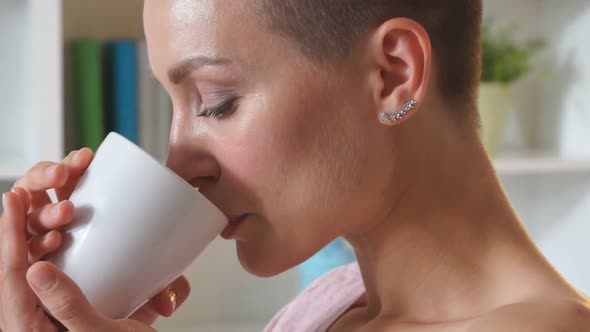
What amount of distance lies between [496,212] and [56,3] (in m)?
1.05

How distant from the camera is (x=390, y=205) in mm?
944

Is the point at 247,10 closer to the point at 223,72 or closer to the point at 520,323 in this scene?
the point at 223,72

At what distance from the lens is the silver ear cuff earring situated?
88 cm

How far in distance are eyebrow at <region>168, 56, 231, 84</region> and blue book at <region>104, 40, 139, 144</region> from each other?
3.43 feet

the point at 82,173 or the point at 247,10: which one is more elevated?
the point at 247,10

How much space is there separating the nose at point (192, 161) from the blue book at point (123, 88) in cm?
103

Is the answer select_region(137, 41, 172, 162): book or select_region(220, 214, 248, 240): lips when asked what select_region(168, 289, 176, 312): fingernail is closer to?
select_region(220, 214, 248, 240): lips

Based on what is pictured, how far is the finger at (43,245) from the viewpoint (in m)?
0.83

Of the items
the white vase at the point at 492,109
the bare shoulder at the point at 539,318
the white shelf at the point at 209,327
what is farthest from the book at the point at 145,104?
the bare shoulder at the point at 539,318

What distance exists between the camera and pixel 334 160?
886 mm

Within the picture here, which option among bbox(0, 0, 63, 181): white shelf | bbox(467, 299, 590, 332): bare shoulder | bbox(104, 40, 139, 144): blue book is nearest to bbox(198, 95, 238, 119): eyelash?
bbox(467, 299, 590, 332): bare shoulder

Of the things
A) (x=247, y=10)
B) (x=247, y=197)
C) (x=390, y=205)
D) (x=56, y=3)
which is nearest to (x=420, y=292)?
(x=390, y=205)

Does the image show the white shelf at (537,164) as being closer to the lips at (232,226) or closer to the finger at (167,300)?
the finger at (167,300)

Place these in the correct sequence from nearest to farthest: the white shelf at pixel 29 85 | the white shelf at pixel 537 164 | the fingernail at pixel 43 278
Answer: the fingernail at pixel 43 278 < the white shelf at pixel 29 85 < the white shelf at pixel 537 164
